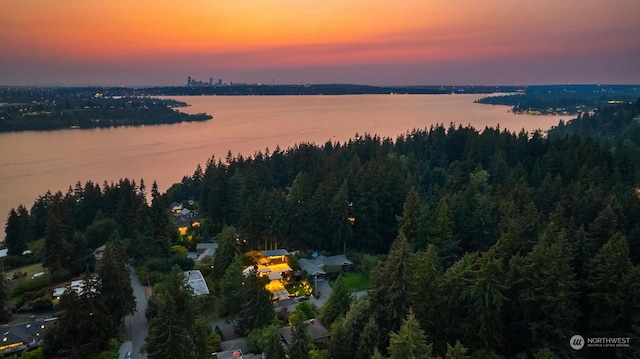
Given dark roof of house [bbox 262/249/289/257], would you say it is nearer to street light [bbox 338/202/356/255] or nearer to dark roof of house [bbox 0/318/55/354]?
street light [bbox 338/202/356/255]

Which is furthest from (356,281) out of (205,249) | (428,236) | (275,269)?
(205,249)

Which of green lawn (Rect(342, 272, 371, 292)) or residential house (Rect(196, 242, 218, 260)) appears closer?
green lawn (Rect(342, 272, 371, 292))

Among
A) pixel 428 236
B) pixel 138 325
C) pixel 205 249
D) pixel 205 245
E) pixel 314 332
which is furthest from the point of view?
pixel 205 245

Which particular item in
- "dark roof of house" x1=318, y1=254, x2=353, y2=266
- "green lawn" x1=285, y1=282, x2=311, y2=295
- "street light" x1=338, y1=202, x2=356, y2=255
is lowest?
"green lawn" x1=285, y1=282, x2=311, y2=295

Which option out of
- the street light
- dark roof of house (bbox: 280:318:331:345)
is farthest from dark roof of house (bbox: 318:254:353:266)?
dark roof of house (bbox: 280:318:331:345)

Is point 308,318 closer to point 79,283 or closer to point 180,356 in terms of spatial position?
point 180,356

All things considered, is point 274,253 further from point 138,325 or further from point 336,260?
point 138,325

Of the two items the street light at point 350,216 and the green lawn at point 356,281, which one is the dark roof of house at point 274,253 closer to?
the street light at point 350,216
